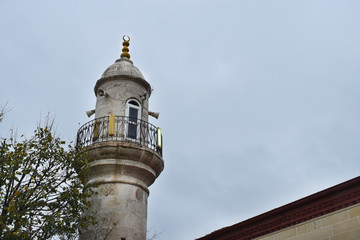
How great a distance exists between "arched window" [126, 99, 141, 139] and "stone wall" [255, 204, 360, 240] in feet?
20.8

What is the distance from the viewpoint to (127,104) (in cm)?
1573

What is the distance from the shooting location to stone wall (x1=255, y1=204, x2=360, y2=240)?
8.99 metres

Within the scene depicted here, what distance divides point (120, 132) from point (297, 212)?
652 centimetres

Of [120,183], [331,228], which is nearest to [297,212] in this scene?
[331,228]

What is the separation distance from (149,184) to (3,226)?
544 centimetres

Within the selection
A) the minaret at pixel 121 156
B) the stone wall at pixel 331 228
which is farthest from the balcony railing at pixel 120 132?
the stone wall at pixel 331 228

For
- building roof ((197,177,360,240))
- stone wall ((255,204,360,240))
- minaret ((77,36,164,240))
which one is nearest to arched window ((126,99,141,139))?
minaret ((77,36,164,240))

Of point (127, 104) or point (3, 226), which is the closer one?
point (3, 226)

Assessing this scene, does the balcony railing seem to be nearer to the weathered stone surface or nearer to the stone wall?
the weathered stone surface

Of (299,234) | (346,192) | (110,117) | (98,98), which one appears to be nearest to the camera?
(346,192)

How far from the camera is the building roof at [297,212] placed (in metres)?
9.23

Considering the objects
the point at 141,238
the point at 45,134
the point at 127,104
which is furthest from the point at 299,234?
the point at 127,104

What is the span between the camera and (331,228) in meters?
9.32

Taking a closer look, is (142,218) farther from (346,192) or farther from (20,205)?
(346,192)
